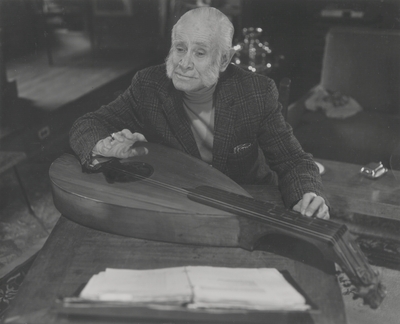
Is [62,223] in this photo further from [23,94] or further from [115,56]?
[23,94]

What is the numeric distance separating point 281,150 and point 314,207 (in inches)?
17.9

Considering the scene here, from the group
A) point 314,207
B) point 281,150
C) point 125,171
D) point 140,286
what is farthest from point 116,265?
point 281,150

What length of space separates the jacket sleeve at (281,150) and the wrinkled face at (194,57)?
10.8 inches

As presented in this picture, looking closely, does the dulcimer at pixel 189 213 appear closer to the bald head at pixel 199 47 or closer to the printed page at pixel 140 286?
the printed page at pixel 140 286

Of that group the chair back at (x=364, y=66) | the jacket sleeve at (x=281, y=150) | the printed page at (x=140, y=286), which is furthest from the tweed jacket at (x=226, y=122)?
the chair back at (x=364, y=66)

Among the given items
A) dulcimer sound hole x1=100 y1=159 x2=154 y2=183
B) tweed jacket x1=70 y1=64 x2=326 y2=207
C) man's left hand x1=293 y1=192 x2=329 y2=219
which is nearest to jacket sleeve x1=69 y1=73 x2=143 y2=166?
tweed jacket x1=70 y1=64 x2=326 y2=207

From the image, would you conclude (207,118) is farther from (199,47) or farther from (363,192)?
(363,192)

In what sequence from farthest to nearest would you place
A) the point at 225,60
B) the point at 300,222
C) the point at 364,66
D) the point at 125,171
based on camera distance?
the point at 364,66, the point at 225,60, the point at 125,171, the point at 300,222

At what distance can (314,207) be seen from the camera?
4.55ft

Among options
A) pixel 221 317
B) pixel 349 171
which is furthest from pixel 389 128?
pixel 221 317

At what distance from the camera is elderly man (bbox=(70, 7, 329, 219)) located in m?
1.65

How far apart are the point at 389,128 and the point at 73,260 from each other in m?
2.23

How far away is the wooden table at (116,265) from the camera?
1.07 metres

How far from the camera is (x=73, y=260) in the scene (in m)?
1.27
